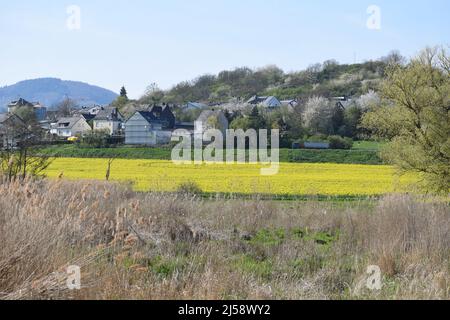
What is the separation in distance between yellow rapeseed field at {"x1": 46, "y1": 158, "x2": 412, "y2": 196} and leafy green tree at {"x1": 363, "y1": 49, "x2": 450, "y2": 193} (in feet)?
7.52

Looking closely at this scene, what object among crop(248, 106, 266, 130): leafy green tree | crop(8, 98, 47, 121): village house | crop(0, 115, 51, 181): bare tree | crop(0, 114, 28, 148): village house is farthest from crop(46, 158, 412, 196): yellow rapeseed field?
crop(248, 106, 266, 130): leafy green tree

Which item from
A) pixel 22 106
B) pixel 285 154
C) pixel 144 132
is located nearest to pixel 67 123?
pixel 22 106

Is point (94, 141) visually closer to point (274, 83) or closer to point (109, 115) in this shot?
point (109, 115)

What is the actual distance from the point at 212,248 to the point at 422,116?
1491cm

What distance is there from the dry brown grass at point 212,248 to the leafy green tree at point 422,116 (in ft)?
24.6

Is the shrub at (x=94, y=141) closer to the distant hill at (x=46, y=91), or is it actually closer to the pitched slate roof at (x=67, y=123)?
the distant hill at (x=46, y=91)

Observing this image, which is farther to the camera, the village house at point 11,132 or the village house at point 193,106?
the village house at point 193,106

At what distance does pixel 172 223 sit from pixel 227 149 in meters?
34.9

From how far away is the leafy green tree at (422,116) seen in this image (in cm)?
2081

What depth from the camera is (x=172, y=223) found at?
447 inches

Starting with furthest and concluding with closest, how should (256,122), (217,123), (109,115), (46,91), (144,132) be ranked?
(46,91), (109,115), (144,132), (217,123), (256,122)

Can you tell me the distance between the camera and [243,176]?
32.9m

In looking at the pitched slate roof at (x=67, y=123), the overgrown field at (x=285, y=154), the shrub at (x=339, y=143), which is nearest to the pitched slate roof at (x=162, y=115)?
the pitched slate roof at (x=67, y=123)
